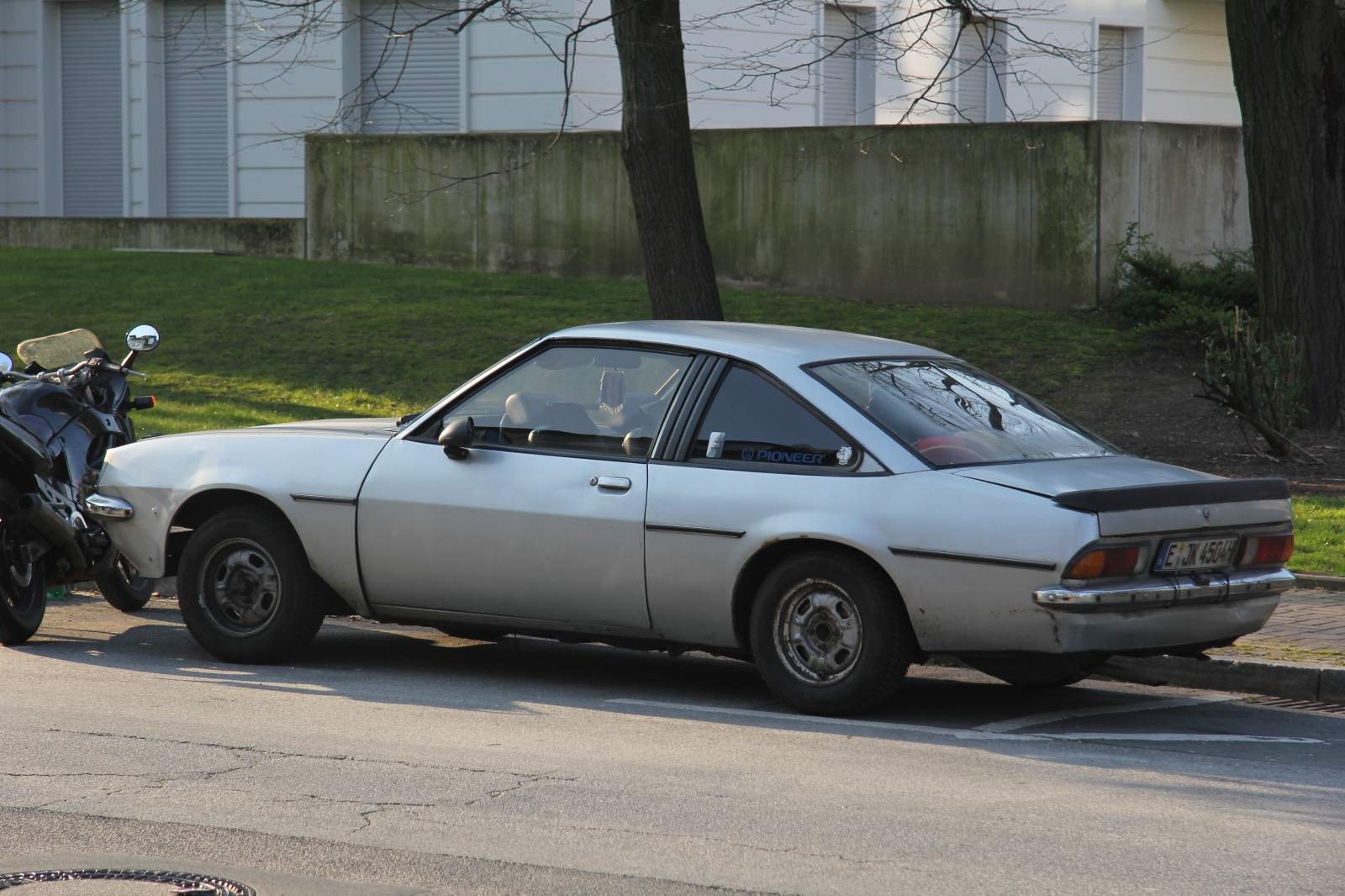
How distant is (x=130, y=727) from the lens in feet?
19.9

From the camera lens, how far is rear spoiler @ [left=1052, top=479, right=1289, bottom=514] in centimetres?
581

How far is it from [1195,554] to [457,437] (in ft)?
9.76

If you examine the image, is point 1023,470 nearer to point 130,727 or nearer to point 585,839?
point 585,839

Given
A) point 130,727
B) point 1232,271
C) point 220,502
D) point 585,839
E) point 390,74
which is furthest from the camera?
point 390,74

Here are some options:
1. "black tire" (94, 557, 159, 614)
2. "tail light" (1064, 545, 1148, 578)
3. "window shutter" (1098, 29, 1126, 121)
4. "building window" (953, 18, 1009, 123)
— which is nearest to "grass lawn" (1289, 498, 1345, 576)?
"tail light" (1064, 545, 1148, 578)

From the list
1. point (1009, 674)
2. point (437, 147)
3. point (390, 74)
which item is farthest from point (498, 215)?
point (1009, 674)

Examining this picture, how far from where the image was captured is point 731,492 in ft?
21.0

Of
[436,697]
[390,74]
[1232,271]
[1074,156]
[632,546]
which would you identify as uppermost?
[390,74]

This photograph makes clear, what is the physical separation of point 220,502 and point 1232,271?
1260 centimetres

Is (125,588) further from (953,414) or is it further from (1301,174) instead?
(1301,174)

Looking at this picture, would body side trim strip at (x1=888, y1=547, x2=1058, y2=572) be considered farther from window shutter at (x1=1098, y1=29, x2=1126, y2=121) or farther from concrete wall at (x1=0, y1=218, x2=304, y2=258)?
window shutter at (x1=1098, y1=29, x2=1126, y2=121)

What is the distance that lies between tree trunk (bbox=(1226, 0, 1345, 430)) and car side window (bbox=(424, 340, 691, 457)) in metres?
8.70

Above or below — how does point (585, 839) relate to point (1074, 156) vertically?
below

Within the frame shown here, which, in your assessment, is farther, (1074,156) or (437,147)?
(437,147)
